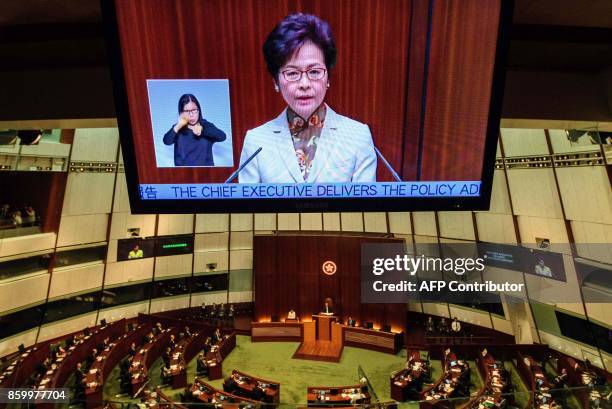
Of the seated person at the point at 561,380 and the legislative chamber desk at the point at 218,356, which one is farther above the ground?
the legislative chamber desk at the point at 218,356

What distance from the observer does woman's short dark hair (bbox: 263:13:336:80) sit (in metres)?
2.03

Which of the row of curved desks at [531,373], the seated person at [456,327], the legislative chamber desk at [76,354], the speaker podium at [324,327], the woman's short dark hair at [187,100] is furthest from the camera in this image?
the speaker podium at [324,327]

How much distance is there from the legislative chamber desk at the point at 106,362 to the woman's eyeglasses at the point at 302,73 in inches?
276

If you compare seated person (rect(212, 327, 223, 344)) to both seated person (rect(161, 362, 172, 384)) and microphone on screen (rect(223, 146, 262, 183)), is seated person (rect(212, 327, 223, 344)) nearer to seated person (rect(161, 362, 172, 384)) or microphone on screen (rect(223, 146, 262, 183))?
seated person (rect(161, 362, 172, 384))

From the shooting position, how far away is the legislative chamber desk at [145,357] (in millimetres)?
8250

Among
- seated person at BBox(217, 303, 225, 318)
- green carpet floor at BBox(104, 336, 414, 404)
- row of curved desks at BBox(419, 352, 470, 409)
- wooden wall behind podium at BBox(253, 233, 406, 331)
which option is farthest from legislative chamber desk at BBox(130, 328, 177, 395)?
row of curved desks at BBox(419, 352, 470, 409)

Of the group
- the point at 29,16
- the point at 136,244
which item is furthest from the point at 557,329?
the point at 136,244

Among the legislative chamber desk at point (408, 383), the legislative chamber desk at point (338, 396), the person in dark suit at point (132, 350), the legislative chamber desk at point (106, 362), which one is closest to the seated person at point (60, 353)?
the legislative chamber desk at point (106, 362)

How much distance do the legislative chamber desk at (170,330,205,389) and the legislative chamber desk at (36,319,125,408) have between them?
2.39m

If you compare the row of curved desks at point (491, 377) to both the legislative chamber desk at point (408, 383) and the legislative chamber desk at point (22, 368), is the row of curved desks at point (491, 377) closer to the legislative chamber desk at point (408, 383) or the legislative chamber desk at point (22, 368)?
the legislative chamber desk at point (408, 383)

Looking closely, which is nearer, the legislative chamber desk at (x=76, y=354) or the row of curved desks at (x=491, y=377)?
the row of curved desks at (x=491, y=377)

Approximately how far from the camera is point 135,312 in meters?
13.1

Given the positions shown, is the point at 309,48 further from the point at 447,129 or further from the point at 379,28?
the point at 447,129

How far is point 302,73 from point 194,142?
76 cm
